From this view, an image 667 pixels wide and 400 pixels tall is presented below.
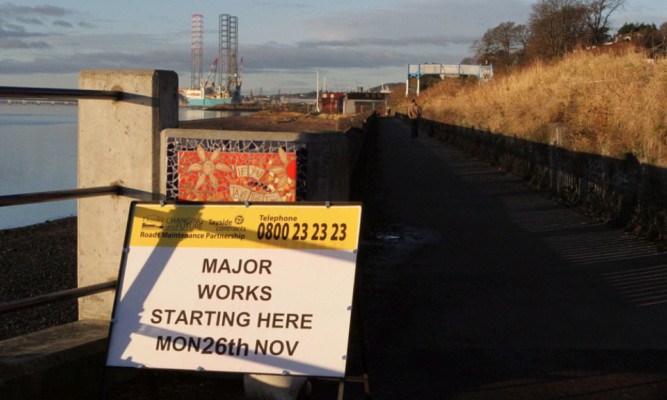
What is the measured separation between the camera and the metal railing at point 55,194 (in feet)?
13.7

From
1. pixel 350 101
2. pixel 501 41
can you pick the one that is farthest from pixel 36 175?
pixel 350 101

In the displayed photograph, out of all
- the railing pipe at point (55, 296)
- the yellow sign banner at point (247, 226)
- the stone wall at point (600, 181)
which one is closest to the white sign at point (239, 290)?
the yellow sign banner at point (247, 226)

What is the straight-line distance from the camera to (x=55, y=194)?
4.48 m

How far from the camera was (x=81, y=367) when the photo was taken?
182 inches

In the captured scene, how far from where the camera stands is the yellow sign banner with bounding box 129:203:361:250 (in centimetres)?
416

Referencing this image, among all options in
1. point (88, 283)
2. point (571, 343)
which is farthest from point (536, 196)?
point (88, 283)

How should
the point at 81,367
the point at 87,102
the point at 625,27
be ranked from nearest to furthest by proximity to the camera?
the point at 81,367, the point at 87,102, the point at 625,27

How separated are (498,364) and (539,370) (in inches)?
10.8

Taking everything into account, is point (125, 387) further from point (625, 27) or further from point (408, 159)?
point (625, 27)

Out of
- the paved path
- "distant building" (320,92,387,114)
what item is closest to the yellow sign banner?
the paved path

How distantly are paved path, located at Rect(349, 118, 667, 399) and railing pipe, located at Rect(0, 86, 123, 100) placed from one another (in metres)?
2.39

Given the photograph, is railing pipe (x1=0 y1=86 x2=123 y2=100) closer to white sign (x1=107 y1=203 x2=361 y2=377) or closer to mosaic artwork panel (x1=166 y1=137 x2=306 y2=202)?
mosaic artwork panel (x1=166 y1=137 x2=306 y2=202)

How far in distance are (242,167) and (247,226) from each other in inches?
33.7

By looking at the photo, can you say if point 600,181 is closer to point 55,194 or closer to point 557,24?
point 55,194
